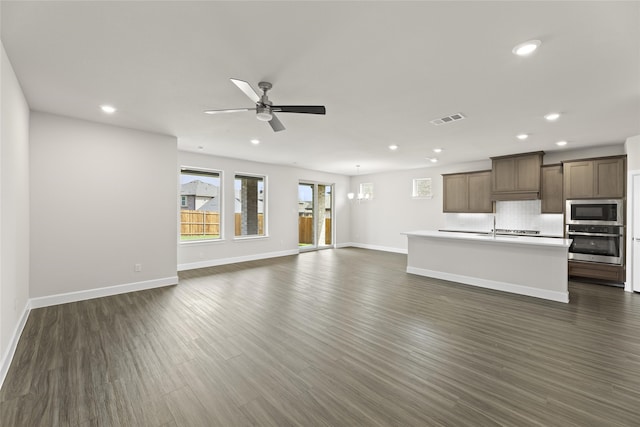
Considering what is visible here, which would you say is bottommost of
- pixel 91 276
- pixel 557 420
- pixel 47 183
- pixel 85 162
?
pixel 557 420

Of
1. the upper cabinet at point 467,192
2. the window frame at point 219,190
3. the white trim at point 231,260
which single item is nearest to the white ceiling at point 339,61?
the window frame at point 219,190

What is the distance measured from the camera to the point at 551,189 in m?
5.97

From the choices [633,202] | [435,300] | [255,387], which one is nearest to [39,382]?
[255,387]

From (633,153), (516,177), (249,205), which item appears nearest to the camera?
(633,153)

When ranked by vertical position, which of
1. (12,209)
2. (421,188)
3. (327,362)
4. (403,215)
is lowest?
(327,362)

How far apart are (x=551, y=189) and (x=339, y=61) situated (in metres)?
6.13

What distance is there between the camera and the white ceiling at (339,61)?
74.0 inches

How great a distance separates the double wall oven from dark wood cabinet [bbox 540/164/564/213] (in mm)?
311

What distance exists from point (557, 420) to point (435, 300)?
2403mm

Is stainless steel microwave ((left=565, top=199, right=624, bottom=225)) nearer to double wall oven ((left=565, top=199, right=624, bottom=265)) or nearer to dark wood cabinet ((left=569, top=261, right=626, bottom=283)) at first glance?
double wall oven ((left=565, top=199, right=624, bottom=265))

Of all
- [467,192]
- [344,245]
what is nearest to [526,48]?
[467,192]

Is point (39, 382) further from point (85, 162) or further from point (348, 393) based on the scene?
point (85, 162)

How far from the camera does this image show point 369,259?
7746mm

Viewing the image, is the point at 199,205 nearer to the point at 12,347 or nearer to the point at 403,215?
the point at 12,347
